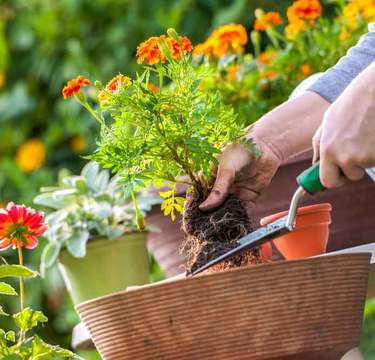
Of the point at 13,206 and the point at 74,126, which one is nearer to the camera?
the point at 13,206

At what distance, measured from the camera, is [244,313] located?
60.5 inches

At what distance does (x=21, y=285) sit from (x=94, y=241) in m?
1.03

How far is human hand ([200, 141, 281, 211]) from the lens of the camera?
71.7 inches

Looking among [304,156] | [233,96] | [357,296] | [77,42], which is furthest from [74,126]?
[357,296]

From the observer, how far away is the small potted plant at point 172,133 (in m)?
1.74

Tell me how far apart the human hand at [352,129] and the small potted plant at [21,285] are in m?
0.52

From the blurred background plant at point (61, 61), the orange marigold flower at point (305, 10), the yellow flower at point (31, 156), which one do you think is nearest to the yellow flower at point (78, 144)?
the blurred background plant at point (61, 61)

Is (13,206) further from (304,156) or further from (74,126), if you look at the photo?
(74,126)

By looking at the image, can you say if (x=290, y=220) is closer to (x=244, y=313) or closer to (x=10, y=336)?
(x=244, y=313)

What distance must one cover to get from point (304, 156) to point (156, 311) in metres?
0.83

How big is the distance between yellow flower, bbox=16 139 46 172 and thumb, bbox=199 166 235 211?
2.64 meters

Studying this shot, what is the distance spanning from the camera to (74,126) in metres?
4.25

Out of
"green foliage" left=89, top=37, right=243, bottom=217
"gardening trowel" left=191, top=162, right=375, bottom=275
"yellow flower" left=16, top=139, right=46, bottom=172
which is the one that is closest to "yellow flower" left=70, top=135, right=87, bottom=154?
"yellow flower" left=16, top=139, right=46, bottom=172

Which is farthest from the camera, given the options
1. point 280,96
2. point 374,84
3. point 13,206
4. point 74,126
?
point 74,126
